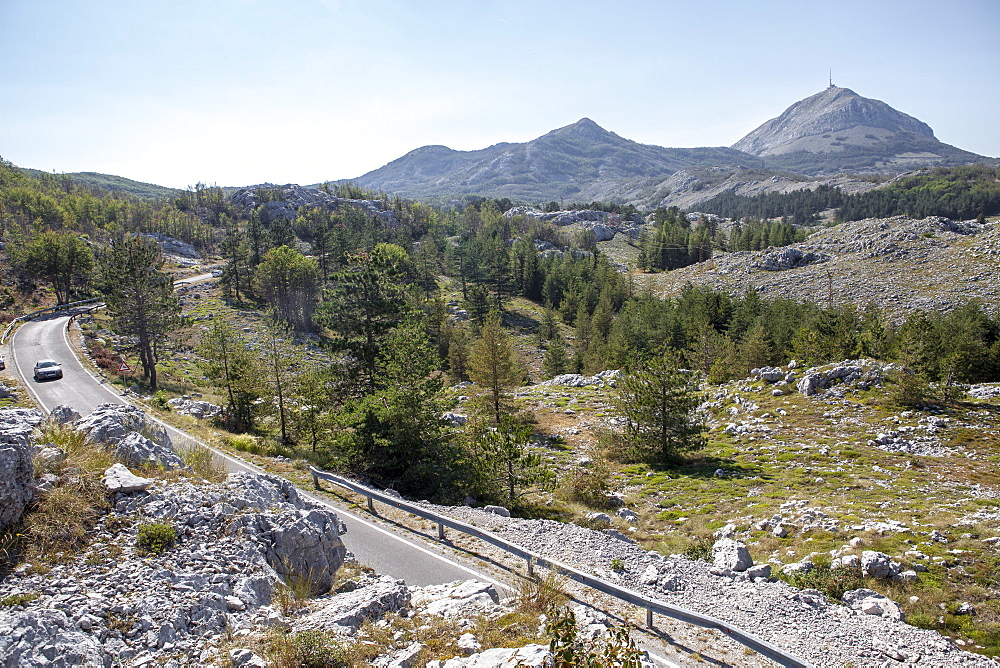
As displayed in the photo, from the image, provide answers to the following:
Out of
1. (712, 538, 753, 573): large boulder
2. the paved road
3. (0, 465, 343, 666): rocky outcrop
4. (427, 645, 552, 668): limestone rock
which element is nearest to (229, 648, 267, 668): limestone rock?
(0, 465, 343, 666): rocky outcrop

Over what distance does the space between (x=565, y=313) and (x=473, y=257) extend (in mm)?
22251

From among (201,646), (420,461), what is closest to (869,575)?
(201,646)

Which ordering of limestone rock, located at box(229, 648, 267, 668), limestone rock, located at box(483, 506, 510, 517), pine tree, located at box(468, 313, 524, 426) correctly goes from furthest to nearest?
pine tree, located at box(468, 313, 524, 426)
limestone rock, located at box(483, 506, 510, 517)
limestone rock, located at box(229, 648, 267, 668)

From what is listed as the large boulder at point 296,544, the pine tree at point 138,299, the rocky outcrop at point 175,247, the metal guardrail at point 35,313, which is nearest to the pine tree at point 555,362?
the pine tree at point 138,299

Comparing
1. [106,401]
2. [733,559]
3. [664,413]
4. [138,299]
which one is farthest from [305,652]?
[138,299]

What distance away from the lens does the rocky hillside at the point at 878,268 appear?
7856cm

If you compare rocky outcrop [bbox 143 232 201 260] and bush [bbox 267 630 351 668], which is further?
rocky outcrop [bbox 143 232 201 260]

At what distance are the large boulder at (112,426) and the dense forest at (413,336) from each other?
8231 mm

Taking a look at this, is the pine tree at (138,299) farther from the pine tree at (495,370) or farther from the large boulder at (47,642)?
the large boulder at (47,642)

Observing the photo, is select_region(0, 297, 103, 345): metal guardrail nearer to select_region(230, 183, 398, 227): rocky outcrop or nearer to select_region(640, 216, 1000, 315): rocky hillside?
select_region(230, 183, 398, 227): rocky outcrop

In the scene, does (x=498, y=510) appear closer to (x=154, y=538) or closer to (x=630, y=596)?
(x=630, y=596)

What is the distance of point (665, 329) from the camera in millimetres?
61969

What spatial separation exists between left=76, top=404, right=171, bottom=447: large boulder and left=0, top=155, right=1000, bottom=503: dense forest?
823cm

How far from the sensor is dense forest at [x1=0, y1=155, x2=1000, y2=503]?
20703 millimetres
